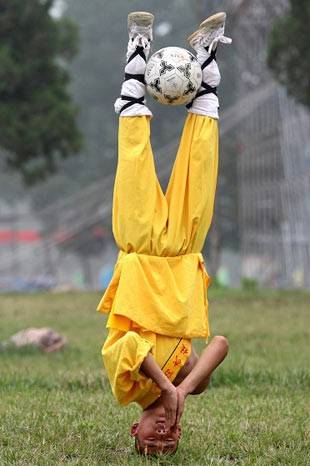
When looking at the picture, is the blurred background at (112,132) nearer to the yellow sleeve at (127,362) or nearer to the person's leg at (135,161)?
the person's leg at (135,161)

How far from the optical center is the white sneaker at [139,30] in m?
5.34

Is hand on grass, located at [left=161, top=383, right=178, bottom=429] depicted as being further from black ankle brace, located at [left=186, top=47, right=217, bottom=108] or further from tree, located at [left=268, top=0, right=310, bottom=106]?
tree, located at [left=268, top=0, right=310, bottom=106]

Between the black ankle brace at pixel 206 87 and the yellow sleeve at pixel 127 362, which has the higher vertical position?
the black ankle brace at pixel 206 87

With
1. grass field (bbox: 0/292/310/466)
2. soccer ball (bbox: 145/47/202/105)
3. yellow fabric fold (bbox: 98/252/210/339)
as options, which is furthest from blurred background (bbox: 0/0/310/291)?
yellow fabric fold (bbox: 98/252/210/339)

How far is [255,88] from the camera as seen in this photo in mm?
30578

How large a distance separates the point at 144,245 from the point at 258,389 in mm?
2718

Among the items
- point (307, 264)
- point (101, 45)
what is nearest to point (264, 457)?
point (307, 264)

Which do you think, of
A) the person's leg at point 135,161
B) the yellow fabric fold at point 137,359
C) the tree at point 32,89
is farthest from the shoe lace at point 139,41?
the tree at point 32,89

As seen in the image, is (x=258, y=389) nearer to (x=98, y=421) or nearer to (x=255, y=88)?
(x=98, y=421)

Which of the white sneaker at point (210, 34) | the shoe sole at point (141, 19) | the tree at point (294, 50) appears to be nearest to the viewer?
the shoe sole at point (141, 19)

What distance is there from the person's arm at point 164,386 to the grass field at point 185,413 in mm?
207

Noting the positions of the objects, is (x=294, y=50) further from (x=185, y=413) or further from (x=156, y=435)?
(x=156, y=435)

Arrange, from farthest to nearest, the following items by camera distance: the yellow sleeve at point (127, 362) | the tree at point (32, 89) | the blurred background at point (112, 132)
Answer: the blurred background at point (112, 132), the tree at point (32, 89), the yellow sleeve at point (127, 362)

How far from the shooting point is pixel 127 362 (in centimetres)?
496
